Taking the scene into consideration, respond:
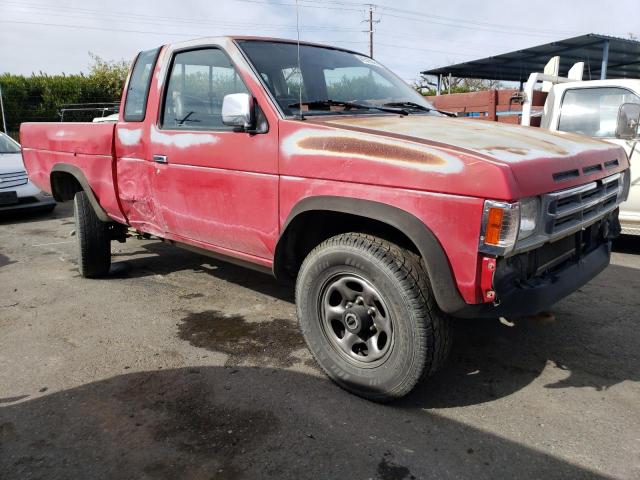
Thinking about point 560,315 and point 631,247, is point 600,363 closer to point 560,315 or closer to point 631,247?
point 560,315

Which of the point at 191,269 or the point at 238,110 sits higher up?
the point at 238,110

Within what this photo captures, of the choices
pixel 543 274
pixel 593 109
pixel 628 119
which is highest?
pixel 593 109

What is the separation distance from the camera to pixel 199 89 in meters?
3.56

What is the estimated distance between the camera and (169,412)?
2668mm

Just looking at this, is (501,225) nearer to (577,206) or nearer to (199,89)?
(577,206)

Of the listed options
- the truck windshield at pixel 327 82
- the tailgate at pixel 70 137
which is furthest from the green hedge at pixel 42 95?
the truck windshield at pixel 327 82

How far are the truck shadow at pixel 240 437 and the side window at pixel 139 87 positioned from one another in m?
2.11

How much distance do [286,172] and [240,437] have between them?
1409 mm

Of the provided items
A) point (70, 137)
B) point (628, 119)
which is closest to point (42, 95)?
point (70, 137)

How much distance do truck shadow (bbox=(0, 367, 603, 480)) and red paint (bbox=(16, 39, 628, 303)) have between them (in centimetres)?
74

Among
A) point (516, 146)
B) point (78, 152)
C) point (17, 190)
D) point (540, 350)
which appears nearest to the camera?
point (516, 146)

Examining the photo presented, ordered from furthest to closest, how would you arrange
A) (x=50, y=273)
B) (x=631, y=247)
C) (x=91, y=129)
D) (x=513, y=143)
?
1. (x=631, y=247)
2. (x=50, y=273)
3. (x=91, y=129)
4. (x=513, y=143)

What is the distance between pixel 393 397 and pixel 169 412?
3.84 feet

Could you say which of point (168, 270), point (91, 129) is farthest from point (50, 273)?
point (91, 129)
